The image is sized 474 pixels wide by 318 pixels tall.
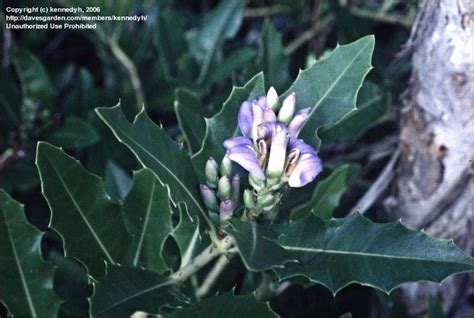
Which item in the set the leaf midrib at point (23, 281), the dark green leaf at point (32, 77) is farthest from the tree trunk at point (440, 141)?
the dark green leaf at point (32, 77)

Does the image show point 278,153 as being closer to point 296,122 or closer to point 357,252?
point 296,122

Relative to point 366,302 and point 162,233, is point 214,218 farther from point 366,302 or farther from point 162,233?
point 366,302

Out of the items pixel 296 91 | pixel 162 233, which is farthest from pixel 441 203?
pixel 162 233

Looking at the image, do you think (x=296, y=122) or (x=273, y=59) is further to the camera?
(x=273, y=59)

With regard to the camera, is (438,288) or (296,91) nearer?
(296,91)

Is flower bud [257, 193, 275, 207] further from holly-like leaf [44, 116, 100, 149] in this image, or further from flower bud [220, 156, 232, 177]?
holly-like leaf [44, 116, 100, 149]

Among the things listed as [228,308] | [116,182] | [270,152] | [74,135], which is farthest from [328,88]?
[74,135]
